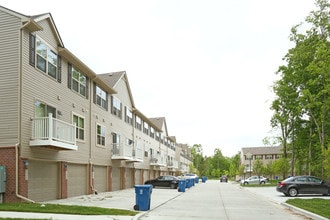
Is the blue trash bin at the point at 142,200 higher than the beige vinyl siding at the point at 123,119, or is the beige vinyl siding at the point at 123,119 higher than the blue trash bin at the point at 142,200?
the beige vinyl siding at the point at 123,119

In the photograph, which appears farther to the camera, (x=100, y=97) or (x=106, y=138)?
(x=106, y=138)

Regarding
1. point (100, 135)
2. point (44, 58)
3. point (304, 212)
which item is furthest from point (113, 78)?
point (304, 212)

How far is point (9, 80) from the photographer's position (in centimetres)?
1708

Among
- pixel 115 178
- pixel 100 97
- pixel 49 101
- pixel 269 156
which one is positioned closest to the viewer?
pixel 49 101

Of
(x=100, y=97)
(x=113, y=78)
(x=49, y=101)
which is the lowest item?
(x=49, y=101)

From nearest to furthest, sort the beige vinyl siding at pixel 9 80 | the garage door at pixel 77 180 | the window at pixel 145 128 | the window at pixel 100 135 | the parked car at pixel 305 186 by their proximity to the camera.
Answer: the beige vinyl siding at pixel 9 80, the garage door at pixel 77 180, the parked car at pixel 305 186, the window at pixel 100 135, the window at pixel 145 128

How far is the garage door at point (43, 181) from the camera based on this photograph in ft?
57.7

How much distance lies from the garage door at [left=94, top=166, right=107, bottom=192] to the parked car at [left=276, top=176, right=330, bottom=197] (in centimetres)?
1294

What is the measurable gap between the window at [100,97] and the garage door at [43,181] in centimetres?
855

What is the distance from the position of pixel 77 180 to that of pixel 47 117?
707 cm

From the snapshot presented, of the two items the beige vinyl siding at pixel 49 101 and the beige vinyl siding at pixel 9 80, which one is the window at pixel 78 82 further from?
the beige vinyl siding at pixel 9 80

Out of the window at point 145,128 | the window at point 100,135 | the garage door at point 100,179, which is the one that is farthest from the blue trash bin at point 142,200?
the window at point 145,128

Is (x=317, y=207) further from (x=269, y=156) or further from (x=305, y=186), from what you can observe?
(x=269, y=156)

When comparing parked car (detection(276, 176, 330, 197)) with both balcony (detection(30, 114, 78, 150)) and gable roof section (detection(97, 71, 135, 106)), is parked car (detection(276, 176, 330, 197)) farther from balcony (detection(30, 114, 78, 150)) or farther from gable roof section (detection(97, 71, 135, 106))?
balcony (detection(30, 114, 78, 150))
